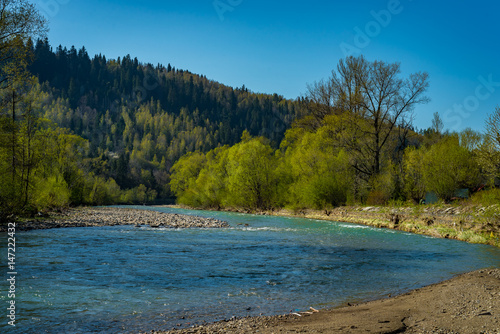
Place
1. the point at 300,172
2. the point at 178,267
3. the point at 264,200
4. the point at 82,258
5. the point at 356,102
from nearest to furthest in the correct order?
the point at 178,267, the point at 82,258, the point at 356,102, the point at 300,172, the point at 264,200

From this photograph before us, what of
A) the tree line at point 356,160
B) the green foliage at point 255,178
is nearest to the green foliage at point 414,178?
the tree line at point 356,160

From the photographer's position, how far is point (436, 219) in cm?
2459

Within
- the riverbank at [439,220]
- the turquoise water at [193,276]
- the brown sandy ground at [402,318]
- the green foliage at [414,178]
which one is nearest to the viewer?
the brown sandy ground at [402,318]

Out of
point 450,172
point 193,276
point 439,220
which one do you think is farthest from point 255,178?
point 193,276

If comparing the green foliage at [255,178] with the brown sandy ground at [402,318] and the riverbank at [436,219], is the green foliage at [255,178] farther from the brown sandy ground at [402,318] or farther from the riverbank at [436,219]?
the brown sandy ground at [402,318]

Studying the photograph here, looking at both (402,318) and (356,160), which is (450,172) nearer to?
(356,160)

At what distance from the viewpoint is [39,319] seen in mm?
6555

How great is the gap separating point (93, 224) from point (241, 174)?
1085 inches

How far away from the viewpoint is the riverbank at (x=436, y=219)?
19544 mm

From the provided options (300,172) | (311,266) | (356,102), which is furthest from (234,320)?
(300,172)

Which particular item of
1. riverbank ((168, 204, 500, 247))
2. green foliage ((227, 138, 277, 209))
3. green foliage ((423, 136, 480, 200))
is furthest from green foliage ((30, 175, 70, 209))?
green foliage ((423, 136, 480, 200))

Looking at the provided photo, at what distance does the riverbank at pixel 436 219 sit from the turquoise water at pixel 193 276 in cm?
235

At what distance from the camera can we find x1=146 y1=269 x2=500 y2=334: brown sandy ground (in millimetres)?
5691

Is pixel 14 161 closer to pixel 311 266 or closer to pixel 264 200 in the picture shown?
pixel 311 266
